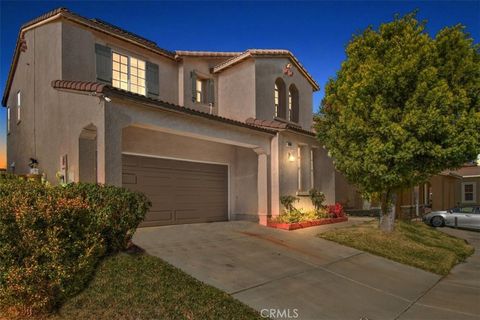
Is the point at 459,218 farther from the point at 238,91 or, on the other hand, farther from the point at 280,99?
the point at 238,91

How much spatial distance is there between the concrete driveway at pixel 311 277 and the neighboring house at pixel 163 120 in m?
2.29

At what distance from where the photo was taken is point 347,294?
6496 mm

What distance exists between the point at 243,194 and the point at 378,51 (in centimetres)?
686

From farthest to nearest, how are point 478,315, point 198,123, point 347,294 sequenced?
point 198,123 < point 347,294 < point 478,315

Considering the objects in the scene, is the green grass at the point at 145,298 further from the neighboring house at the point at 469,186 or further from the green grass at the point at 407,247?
the neighboring house at the point at 469,186

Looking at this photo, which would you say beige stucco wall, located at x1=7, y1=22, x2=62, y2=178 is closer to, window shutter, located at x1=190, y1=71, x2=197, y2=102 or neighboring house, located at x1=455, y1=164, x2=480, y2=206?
window shutter, located at x1=190, y1=71, x2=197, y2=102

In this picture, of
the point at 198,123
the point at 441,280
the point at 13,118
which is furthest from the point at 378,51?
the point at 13,118

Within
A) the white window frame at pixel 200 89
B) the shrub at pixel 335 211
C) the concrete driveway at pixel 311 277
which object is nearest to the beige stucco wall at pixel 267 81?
the white window frame at pixel 200 89

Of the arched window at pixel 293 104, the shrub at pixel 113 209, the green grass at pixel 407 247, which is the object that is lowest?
the green grass at pixel 407 247

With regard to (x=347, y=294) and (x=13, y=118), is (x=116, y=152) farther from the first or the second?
(x=13, y=118)

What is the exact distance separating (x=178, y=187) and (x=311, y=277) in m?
6.36

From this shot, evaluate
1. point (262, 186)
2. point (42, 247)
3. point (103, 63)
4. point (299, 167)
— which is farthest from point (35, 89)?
point (299, 167)

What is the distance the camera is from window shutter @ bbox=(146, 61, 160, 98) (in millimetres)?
12914

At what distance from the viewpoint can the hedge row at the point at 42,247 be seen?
485 centimetres
